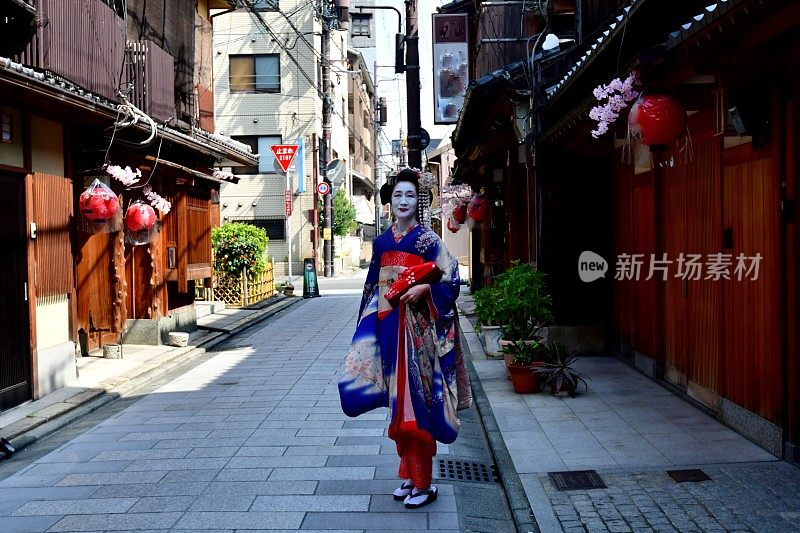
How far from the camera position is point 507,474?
6.61m

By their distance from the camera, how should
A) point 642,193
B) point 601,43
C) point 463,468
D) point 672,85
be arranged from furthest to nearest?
1. point 642,193
2. point 601,43
3. point 463,468
4. point 672,85

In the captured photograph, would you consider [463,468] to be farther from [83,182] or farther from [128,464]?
[83,182]

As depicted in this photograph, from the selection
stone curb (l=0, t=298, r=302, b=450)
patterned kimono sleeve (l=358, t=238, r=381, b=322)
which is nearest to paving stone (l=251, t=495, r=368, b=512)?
patterned kimono sleeve (l=358, t=238, r=381, b=322)

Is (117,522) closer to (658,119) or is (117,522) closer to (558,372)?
(658,119)

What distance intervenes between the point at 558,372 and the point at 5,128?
296 inches

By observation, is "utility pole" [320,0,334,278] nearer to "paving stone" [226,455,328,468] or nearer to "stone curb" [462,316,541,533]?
"stone curb" [462,316,541,533]

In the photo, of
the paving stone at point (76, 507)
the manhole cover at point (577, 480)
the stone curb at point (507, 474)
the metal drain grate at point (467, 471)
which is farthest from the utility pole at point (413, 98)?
the paving stone at point (76, 507)

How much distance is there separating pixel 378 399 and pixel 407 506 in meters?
0.83

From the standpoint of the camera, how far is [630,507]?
221 inches

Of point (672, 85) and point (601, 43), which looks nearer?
point (672, 85)

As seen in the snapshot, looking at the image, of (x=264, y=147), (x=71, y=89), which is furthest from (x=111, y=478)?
(x=264, y=147)

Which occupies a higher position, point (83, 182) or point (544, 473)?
point (83, 182)

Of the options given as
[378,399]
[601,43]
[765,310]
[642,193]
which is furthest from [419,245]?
[642,193]

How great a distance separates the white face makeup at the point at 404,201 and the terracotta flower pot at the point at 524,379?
4.26 meters
